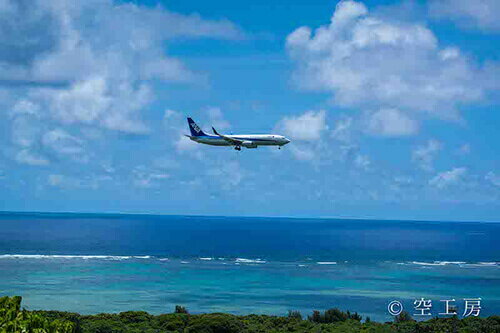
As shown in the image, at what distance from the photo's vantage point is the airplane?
80438mm

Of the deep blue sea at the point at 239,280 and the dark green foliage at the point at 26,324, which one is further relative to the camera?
the deep blue sea at the point at 239,280

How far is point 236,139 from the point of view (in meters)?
80.8

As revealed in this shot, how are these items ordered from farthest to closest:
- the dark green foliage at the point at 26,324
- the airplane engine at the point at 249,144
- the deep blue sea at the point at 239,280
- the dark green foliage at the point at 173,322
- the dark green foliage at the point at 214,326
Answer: the airplane engine at the point at 249,144 < the deep blue sea at the point at 239,280 < the dark green foliage at the point at 173,322 < the dark green foliage at the point at 214,326 < the dark green foliage at the point at 26,324

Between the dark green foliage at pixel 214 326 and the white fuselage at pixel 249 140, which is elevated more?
the white fuselage at pixel 249 140

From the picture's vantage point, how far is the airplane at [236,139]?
8044 centimetres

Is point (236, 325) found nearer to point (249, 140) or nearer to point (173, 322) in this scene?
point (173, 322)

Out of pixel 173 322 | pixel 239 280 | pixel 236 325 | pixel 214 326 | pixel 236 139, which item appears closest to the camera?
pixel 214 326

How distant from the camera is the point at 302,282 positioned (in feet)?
316

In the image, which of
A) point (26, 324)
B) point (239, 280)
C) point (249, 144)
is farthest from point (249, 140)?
point (26, 324)

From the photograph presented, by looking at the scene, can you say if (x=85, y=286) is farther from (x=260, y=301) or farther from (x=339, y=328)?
(x=339, y=328)

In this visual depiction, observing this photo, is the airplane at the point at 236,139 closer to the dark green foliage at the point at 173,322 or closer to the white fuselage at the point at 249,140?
the white fuselage at the point at 249,140

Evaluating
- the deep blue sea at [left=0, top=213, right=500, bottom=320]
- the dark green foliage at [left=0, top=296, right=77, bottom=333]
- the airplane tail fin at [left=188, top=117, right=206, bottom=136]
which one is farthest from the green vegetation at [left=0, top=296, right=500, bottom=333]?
the airplane tail fin at [left=188, top=117, right=206, bottom=136]


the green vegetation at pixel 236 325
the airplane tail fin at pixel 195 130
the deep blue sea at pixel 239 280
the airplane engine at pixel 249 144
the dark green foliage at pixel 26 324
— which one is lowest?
the deep blue sea at pixel 239 280

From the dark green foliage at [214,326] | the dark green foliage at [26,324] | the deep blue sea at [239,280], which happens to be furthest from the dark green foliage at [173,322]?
the deep blue sea at [239,280]
